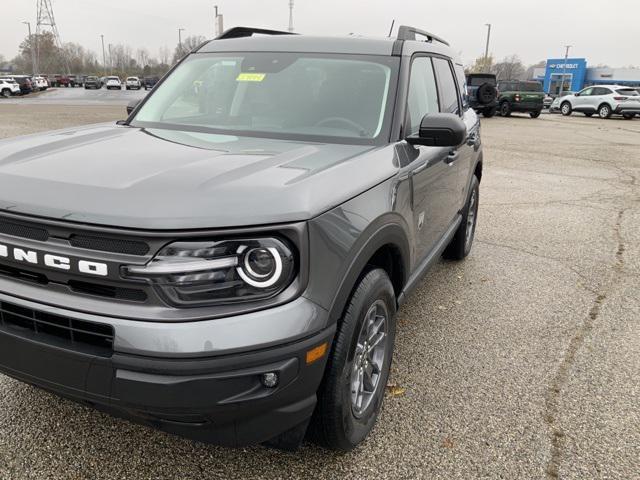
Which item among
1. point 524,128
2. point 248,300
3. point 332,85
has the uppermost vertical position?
point 332,85

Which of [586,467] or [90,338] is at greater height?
[90,338]

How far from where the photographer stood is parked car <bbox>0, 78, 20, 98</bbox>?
4384cm

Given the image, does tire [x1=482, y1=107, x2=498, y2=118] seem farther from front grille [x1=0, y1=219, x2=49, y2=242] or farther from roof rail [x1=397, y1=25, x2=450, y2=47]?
front grille [x1=0, y1=219, x2=49, y2=242]

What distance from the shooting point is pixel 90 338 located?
6.16 ft

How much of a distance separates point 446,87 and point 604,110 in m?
30.1

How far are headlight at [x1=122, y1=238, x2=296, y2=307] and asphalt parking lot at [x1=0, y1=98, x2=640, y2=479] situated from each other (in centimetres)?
99

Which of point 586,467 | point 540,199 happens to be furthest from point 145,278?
point 540,199

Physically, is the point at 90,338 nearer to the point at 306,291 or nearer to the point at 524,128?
the point at 306,291

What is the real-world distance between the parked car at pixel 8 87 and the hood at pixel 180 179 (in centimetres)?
4873

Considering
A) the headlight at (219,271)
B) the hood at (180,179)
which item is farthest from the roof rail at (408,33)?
the headlight at (219,271)

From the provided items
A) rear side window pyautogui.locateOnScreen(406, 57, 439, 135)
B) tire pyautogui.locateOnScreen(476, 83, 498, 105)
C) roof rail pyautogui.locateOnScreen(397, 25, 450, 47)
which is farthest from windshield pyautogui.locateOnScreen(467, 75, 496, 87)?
rear side window pyautogui.locateOnScreen(406, 57, 439, 135)

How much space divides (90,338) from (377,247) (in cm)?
120

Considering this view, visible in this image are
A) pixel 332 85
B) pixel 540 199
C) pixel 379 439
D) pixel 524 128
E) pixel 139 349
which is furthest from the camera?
pixel 524 128

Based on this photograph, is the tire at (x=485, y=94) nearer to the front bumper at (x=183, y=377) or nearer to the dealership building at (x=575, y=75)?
the front bumper at (x=183, y=377)
